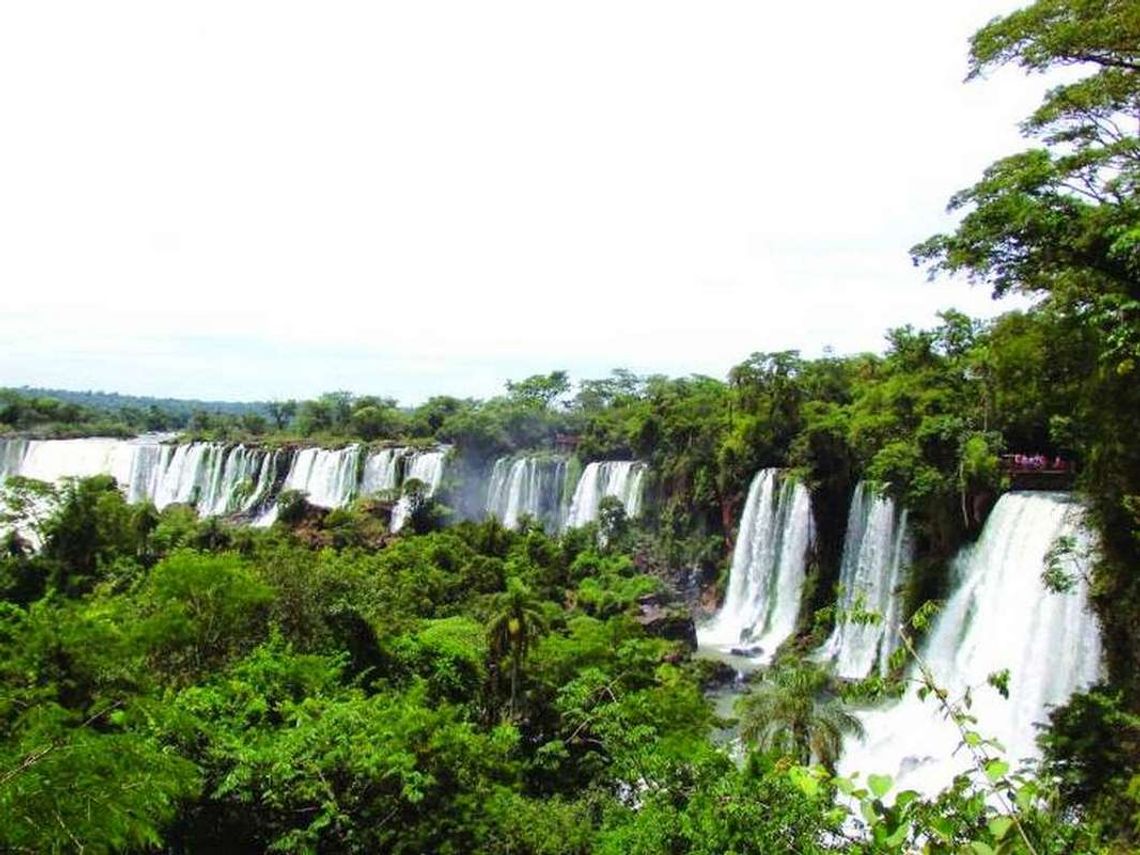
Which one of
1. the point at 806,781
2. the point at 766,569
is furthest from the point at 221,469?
the point at 806,781

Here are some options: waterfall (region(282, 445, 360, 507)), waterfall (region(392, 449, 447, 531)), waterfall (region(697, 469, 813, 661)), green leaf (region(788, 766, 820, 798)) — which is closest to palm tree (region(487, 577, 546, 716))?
waterfall (region(697, 469, 813, 661))

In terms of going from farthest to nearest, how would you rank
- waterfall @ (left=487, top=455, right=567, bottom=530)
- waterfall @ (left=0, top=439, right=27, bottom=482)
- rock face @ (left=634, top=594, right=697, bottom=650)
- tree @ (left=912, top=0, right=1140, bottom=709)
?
waterfall @ (left=0, top=439, right=27, bottom=482), waterfall @ (left=487, top=455, right=567, bottom=530), rock face @ (left=634, top=594, right=697, bottom=650), tree @ (left=912, top=0, right=1140, bottom=709)

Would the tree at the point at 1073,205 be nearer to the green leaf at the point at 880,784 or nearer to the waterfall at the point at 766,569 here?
the green leaf at the point at 880,784

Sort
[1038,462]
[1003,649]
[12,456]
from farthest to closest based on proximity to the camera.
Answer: [12,456], [1038,462], [1003,649]

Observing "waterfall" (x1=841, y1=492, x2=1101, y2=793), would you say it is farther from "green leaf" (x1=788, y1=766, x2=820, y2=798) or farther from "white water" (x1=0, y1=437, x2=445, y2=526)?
"white water" (x1=0, y1=437, x2=445, y2=526)

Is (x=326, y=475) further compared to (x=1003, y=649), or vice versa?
(x=326, y=475)

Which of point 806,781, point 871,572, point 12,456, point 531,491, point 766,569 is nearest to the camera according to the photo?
point 806,781

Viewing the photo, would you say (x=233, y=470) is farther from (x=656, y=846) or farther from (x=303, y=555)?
(x=656, y=846)

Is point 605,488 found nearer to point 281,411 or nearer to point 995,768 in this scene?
point 995,768
